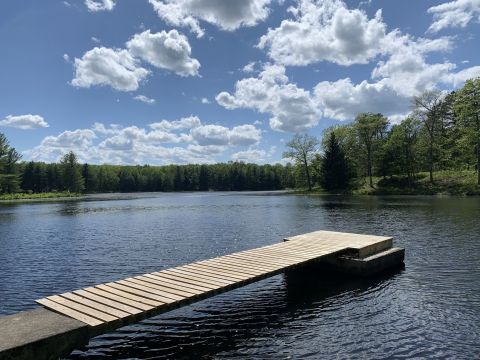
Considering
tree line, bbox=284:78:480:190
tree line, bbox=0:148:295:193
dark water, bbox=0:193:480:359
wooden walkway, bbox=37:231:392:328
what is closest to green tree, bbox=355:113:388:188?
tree line, bbox=284:78:480:190

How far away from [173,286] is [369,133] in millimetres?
87822

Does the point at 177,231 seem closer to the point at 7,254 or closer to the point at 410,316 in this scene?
the point at 7,254

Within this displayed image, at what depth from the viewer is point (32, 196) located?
111m

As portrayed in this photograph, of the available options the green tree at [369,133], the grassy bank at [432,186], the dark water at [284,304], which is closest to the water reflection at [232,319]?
the dark water at [284,304]

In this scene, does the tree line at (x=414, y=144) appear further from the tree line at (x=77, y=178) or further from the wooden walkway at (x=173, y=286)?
the wooden walkway at (x=173, y=286)

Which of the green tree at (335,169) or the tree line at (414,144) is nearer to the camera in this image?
the tree line at (414,144)

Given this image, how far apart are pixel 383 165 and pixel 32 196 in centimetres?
9740

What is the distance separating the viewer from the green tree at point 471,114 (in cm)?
6900

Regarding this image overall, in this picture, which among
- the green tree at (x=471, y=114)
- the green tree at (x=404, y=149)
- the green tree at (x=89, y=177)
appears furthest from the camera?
the green tree at (x=89, y=177)

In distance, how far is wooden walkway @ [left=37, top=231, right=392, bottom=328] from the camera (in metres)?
8.99

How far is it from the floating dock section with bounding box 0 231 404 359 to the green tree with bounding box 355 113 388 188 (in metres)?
76.6

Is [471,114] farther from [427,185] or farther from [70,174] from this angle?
[70,174]

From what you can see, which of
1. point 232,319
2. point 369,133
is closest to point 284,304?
point 232,319

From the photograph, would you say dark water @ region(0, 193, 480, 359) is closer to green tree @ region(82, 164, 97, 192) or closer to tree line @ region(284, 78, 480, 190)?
tree line @ region(284, 78, 480, 190)
